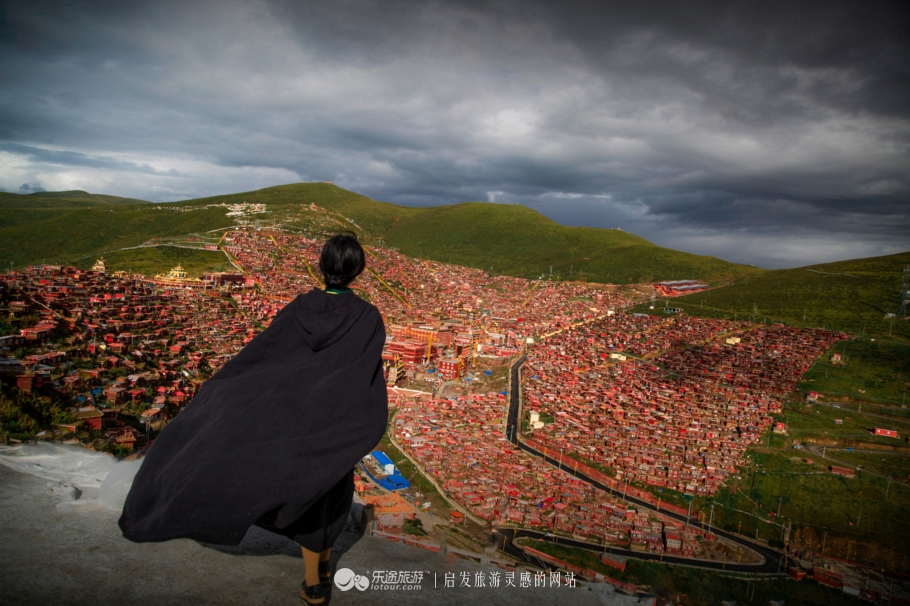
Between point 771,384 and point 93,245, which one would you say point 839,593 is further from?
point 93,245

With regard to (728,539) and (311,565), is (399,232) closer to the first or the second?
(728,539)

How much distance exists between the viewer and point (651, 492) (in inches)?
500

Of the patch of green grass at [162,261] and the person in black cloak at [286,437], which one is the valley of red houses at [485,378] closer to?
the patch of green grass at [162,261]

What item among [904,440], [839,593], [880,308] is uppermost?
[880,308]

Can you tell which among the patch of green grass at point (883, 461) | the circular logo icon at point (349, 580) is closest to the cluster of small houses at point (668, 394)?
the patch of green grass at point (883, 461)

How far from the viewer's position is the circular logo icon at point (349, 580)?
1.94m

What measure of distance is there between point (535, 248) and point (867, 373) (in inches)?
1801

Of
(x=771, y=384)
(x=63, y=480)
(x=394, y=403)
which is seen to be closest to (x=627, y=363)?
(x=771, y=384)

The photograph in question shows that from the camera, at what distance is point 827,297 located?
106 ft

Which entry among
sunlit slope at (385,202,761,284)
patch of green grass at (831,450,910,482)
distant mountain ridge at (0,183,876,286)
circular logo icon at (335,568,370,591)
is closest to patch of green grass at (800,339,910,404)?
patch of green grass at (831,450,910,482)

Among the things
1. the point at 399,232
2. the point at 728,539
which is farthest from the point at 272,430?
the point at 399,232

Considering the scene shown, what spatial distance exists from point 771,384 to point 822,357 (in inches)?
199

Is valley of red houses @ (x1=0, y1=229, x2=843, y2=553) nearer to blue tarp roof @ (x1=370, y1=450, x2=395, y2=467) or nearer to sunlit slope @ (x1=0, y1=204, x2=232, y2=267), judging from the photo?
blue tarp roof @ (x1=370, y1=450, x2=395, y2=467)

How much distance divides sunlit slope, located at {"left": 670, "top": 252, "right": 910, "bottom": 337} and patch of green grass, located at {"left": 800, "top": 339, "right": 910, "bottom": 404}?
11.7ft
